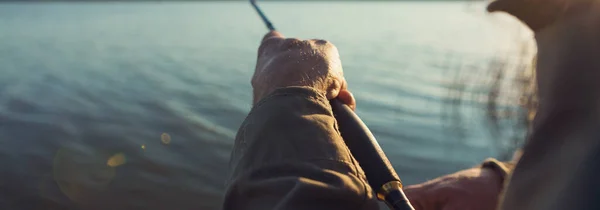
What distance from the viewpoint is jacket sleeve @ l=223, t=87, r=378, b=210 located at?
1474 millimetres

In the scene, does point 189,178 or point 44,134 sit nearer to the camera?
point 189,178

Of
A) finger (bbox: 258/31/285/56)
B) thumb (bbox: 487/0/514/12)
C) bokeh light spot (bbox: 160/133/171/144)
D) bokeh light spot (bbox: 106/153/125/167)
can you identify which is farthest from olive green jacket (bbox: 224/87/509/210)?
bokeh light spot (bbox: 160/133/171/144)

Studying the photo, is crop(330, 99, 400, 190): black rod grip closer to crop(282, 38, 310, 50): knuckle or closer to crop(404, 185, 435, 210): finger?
crop(282, 38, 310, 50): knuckle

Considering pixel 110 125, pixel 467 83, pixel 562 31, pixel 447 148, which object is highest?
pixel 562 31

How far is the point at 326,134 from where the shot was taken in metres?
1.65

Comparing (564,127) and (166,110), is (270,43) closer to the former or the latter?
(564,127)

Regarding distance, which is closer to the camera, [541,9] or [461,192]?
[541,9]

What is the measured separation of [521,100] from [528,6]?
6240mm

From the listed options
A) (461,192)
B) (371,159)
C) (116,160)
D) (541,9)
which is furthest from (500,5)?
(116,160)

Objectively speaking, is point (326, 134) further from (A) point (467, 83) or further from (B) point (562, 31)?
(A) point (467, 83)

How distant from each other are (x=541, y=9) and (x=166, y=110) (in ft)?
20.3

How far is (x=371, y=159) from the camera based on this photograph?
172 centimetres

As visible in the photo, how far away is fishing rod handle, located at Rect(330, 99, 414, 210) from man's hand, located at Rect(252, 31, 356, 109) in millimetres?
92

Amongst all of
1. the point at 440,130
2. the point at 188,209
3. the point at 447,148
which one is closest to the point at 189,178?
the point at 188,209
